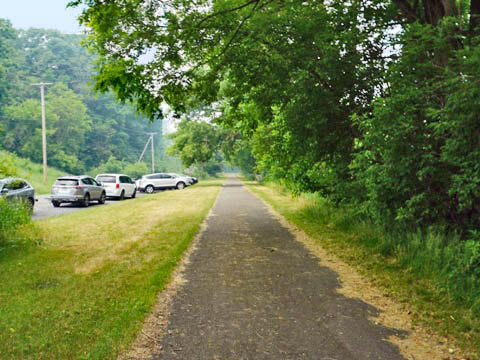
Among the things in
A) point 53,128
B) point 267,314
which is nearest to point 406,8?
point 267,314

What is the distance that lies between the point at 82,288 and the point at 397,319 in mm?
4356

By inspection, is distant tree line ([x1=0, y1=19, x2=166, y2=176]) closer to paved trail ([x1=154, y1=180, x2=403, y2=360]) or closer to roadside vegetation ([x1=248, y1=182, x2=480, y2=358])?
roadside vegetation ([x1=248, y1=182, x2=480, y2=358])

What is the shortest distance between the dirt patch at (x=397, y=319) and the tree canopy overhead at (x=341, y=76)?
140 cm

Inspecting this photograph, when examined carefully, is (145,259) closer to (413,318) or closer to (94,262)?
(94,262)

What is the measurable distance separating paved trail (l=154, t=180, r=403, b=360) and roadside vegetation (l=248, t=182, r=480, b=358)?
68 cm

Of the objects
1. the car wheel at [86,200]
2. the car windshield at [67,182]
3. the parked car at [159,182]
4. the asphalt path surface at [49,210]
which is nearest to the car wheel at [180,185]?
the parked car at [159,182]

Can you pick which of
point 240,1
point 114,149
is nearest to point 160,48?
point 240,1

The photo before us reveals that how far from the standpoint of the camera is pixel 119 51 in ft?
31.2

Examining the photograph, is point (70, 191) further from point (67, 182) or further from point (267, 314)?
point (267, 314)

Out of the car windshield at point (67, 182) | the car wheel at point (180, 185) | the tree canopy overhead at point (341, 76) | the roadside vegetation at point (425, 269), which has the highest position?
the tree canopy overhead at point (341, 76)

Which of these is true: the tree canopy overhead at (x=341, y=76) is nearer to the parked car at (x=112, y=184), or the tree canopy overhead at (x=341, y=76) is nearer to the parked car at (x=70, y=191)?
the parked car at (x=70, y=191)

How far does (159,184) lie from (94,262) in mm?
29481

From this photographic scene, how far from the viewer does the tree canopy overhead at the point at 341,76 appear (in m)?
6.23

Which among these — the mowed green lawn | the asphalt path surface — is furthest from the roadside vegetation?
the asphalt path surface
